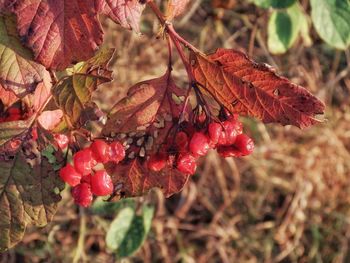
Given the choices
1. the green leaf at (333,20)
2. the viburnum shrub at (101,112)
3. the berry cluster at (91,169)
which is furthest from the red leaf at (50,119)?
the green leaf at (333,20)

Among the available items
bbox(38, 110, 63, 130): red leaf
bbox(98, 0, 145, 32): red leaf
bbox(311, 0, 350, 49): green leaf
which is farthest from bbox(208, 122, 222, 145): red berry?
bbox(311, 0, 350, 49): green leaf

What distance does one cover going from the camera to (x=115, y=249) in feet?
6.40

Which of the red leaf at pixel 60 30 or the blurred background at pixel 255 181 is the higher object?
the red leaf at pixel 60 30

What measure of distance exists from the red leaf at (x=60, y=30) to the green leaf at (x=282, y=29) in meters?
1.24

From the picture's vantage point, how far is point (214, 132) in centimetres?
105

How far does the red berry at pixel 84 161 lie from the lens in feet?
3.58

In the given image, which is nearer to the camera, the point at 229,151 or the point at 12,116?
the point at 229,151

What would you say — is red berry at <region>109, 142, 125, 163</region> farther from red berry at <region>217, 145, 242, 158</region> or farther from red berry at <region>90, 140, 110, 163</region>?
red berry at <region>217, 145, 242, 158</region>

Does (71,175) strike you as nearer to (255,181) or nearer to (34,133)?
(34,133)

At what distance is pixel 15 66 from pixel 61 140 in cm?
19

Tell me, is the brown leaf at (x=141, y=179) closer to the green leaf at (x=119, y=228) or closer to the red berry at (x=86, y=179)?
the red berry at (x=86, y=179)

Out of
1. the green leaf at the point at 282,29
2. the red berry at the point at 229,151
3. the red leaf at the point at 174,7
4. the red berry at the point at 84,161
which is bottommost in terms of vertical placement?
the green leaf at the point at 282,29

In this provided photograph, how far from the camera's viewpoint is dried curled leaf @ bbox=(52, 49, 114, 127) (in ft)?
3.35

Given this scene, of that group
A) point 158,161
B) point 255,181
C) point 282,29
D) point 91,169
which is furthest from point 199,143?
point 255,181
